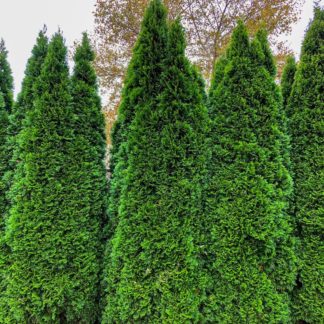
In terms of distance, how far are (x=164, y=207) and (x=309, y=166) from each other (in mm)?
1698

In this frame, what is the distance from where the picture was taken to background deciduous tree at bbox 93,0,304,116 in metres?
8.96

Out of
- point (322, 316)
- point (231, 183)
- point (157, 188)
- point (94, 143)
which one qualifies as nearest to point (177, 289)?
point (157, 188)

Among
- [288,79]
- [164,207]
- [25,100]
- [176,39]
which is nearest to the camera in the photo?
[164,207]

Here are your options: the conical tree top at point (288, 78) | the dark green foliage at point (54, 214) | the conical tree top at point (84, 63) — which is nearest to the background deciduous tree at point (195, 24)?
the conical tree top at point (288, 78)

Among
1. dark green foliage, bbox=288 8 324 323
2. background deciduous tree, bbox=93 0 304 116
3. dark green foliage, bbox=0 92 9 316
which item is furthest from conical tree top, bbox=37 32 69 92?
background deciduous tree, bbox=93 0 304 116

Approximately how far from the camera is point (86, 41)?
263cm

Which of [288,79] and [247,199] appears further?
[288,79]

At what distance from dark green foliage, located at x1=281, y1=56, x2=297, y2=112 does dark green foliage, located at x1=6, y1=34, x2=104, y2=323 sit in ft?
8.46

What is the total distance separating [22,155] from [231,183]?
2.25 meters

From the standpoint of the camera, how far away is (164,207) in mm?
2256

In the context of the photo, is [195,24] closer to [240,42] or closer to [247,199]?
[240,42]

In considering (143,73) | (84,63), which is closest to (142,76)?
(143,73)

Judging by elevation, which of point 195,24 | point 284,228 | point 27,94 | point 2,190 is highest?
point 195,24

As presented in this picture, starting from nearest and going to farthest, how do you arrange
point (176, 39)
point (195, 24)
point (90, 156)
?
point (176, 39), point (90, 156), point (195, 24)
